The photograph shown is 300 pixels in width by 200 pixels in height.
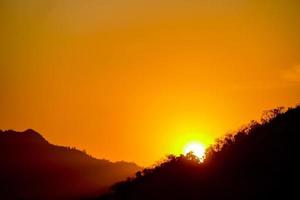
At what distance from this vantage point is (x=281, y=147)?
2230cm

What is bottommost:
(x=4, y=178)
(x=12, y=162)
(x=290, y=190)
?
(x=290, y=190)

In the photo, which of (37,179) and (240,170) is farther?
(37,179)

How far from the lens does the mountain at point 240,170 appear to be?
65.5 ft

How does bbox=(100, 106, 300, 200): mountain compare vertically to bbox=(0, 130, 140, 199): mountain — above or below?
below

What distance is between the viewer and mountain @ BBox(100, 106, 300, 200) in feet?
65.5

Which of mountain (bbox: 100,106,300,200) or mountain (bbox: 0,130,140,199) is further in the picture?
mountain (bbox: 0,130,140,199)

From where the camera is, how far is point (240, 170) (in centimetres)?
2267

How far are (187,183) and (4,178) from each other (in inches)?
5223

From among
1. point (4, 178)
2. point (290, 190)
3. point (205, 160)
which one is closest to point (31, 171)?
point (4, 178)

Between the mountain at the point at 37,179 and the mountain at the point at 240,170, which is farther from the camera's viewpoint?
the mountain at the point at 37,179

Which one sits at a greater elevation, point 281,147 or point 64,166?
point 64,166

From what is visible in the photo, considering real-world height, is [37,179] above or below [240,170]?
above

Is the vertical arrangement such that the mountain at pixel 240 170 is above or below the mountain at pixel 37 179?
below

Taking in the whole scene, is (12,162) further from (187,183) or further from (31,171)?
(187,183)
